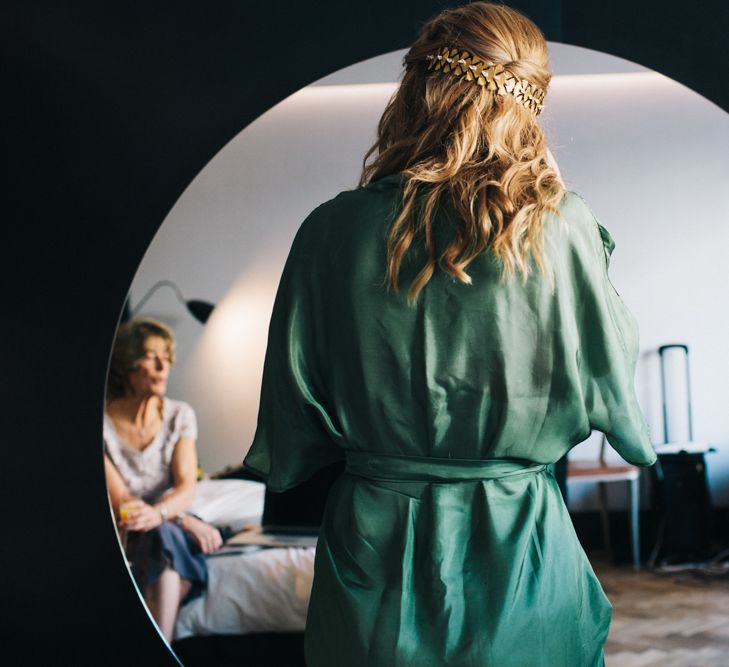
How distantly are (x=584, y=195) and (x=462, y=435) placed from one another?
1157 mm

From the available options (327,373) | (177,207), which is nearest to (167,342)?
(177,207)

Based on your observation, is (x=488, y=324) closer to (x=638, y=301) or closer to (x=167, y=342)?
(x=638, y=301)

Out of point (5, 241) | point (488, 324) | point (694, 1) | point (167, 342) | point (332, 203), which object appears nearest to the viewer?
point (488, 324)

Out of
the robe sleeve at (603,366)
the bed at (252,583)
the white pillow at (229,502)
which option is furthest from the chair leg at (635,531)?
the robe sleeve at (603,366)

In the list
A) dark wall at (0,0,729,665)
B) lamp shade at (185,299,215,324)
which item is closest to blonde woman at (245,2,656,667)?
dark wall at (0,0,729,665)

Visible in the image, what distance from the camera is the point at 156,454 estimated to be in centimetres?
222

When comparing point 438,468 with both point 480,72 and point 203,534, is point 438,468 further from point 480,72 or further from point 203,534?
point 203,534

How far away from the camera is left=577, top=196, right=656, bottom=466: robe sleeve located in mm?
1167

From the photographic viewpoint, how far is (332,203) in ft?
4.02

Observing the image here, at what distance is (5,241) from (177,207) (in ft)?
1.28

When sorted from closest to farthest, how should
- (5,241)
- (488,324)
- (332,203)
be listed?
1. (488,324)
2. (332,203)
3. (5,241)

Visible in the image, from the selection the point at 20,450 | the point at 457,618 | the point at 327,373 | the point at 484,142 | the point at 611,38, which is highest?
the point at 611,38

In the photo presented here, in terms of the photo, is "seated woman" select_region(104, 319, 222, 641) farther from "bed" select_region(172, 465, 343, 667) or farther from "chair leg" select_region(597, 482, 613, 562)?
"chair leg" select_region(597, 482, 613, 562)

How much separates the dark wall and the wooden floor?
3.53ft
